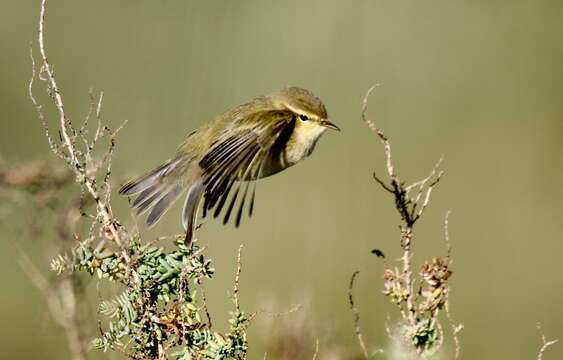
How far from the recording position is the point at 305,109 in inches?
133

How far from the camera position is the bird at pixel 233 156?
2.72 metres

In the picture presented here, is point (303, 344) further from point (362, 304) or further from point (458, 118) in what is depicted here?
point (458, 118)

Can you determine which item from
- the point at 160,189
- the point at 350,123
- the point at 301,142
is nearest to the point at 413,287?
the point at 160,189

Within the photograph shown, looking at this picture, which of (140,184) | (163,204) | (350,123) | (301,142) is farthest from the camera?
(350,123)

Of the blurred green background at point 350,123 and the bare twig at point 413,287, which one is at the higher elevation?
the blurred green background at point 350,123

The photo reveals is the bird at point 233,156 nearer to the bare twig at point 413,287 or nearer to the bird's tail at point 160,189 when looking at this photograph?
the bird's tail at point 160,189

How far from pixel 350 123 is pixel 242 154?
4425mm

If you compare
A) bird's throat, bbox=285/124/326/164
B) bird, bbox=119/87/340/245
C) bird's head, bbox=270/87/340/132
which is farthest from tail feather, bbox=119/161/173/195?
bird's head, bbox=270/87/340/132

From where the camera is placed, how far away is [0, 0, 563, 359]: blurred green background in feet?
19.4

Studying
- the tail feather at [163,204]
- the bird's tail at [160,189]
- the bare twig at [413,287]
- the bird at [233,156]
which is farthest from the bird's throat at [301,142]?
the bare twig at [413,287]

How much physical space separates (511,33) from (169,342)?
22.6 feet

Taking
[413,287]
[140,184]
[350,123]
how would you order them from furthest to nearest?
1. [350,123]
2. [140,184]
3. [413,287]

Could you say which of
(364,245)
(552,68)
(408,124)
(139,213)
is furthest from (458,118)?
(139,213)

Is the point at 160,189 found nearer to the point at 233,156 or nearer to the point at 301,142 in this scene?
the point at 233,156
